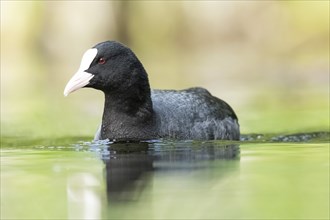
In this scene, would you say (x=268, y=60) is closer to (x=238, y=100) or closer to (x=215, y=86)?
(x=215, y=86)

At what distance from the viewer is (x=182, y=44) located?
1099 inches

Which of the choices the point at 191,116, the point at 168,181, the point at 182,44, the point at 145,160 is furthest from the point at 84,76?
the point at 182,44

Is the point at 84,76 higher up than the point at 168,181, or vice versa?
the point at 84,76

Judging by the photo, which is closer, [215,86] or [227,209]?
[227,209]

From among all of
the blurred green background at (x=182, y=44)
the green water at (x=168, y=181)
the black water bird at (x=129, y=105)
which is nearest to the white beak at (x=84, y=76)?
the black water bird at (x=129, y=105)

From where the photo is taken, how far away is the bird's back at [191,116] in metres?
9.27

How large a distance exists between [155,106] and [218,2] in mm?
14844

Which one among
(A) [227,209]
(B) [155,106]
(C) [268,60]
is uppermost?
(C) [268,60]

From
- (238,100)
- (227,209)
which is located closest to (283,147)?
(227,209)

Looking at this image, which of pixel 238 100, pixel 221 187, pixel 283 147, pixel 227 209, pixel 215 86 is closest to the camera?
pixel 227 209

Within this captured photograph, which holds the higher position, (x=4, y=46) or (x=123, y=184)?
(x=4, y=46)

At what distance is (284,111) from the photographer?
13258 millimetres

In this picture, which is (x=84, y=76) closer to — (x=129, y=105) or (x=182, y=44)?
(x=129, y=105)

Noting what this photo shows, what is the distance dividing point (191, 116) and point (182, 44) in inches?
730
